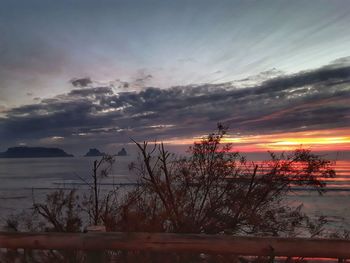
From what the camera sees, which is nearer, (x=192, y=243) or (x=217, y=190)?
Answer: (x=192, y=243)

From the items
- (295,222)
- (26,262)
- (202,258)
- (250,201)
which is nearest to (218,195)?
(250,201)

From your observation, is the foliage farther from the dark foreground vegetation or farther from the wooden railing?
the wooden railing

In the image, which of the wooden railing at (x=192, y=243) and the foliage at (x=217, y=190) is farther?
the foliage at (x=217, y=190)

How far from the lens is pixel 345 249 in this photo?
2.75 meters

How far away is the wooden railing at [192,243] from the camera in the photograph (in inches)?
109

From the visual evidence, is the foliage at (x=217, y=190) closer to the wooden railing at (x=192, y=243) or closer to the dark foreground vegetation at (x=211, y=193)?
the dark foreground vegetation at (x=211, y=193)

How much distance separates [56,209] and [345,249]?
6144 mm

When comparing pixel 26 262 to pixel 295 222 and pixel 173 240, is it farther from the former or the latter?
pixel 295 222

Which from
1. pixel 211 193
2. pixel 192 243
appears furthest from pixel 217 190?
pixel 192 243

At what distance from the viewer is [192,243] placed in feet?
9.46

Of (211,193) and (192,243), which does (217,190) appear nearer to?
(211,193)

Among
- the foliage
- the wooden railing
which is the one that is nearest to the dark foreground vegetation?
the foliage

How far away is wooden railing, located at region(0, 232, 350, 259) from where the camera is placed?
2.78 metres

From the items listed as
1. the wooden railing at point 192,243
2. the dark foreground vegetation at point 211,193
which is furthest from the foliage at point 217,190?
the wooden railing at point 192,243
